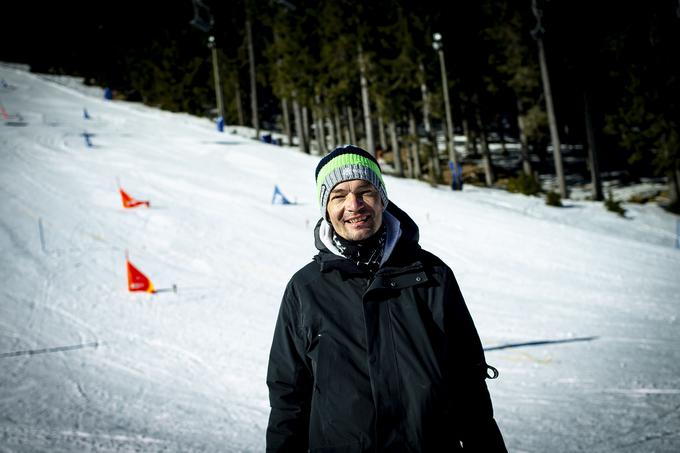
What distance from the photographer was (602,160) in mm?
38219

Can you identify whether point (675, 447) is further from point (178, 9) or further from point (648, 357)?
point (178, 9)

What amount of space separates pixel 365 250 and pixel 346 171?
41cm

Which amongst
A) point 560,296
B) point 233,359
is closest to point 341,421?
point 233,359

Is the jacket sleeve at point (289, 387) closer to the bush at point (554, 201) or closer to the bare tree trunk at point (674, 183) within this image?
the bush at point (554, 201)

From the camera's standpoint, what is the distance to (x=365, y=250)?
2.11 m

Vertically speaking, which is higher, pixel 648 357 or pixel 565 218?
pixel 565 218

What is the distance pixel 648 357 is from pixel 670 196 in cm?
2327

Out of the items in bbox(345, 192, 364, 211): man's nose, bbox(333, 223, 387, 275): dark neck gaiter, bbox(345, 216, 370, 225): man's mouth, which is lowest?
bbox(333, 223, 387, 275): dark neck gaiter

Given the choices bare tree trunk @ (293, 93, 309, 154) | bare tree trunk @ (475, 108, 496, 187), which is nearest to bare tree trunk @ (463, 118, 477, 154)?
bare tree trunk @ (475, 108, 496, 187)

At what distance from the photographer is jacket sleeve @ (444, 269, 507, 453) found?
1914 millimetres

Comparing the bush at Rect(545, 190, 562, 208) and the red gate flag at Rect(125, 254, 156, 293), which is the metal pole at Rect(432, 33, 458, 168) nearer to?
the bush at Rect(545, 190, 562, 208)

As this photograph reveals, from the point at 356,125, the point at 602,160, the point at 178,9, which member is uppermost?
the point at 178,9

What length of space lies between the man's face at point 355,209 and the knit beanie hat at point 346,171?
29 mm

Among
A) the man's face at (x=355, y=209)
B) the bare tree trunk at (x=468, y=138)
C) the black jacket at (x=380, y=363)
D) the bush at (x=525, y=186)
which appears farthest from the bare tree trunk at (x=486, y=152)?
the black jacket at (x=380, y=363)
